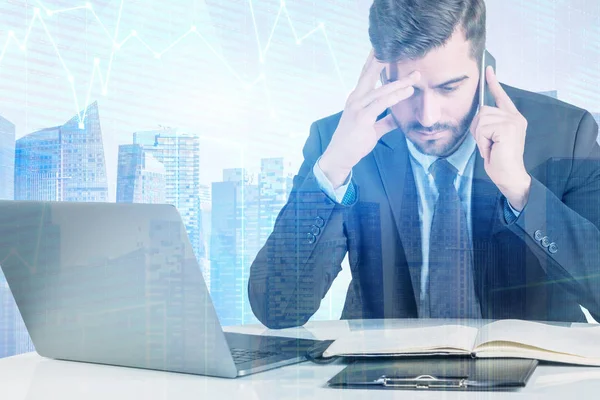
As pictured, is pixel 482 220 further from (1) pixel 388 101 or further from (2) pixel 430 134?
(1) pixel 388 101

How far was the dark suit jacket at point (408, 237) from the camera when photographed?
1.59 meters

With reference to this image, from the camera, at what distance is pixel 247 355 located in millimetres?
682

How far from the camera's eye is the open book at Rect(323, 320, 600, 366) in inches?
25.5

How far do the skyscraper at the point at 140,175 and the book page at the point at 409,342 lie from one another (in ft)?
4.76

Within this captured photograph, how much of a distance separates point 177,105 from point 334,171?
64 cm

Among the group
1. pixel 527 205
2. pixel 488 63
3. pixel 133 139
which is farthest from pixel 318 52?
pixel 527 205

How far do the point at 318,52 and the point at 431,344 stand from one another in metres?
1.42

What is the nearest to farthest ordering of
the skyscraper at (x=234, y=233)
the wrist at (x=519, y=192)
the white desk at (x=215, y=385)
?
the white desk at (x=215, y=385), the wrist at (x=519, y=192), the skyscraper at (x=234, y=233)

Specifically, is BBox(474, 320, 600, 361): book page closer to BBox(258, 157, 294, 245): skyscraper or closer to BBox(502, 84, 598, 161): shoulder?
BBox(502, 84, 598, 161): shoulder

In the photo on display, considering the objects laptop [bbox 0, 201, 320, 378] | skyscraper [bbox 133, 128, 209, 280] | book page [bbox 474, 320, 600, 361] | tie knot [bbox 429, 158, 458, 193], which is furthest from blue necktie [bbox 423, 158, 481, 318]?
laptop [bbox 0, 201, 320, 378]

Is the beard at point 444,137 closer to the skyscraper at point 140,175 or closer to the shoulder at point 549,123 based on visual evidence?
the shoulder at point 549,123

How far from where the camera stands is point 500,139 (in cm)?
A: 172

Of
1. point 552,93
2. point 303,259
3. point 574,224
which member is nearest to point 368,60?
point 552,93
